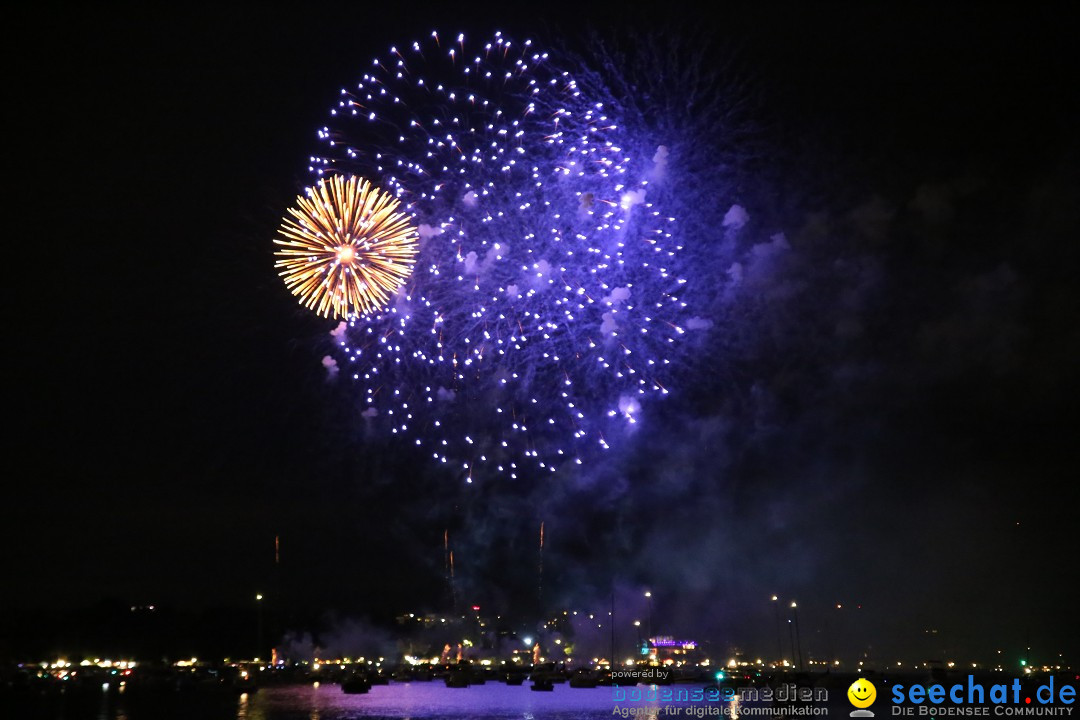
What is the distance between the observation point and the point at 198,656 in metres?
141

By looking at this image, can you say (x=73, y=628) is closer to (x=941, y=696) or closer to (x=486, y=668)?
(x=486, y=668)

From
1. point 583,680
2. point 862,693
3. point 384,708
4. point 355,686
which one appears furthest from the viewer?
point 583,680

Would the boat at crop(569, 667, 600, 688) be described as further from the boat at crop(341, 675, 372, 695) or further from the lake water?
the boat at crop(341, 675, 372, 695)

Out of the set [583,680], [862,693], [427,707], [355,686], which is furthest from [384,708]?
[583,680]

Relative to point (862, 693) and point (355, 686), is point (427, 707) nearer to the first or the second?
point (355, 686)

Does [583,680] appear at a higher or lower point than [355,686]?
lower

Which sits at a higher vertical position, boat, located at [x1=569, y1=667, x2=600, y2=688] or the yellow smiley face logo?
the yellow smiley face logo

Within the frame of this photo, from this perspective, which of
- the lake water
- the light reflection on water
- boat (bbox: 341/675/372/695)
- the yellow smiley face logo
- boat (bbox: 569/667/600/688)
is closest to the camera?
the yellow smiley face logo

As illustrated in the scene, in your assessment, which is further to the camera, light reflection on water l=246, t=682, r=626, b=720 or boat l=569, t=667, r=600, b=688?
boat l=569, t=667, r=600, b=688

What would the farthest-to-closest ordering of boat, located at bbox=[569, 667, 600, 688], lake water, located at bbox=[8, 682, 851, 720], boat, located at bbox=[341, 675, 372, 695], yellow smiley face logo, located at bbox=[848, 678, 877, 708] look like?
boat, located at bbox=[569, 667, 600, 688], boat, located at bbox=[341, 675, 372, 695], lake water, located at bbox=[8, 682, 851, 720], yellow smiley face logo, located at bbox=[848, 678, 877, 708]

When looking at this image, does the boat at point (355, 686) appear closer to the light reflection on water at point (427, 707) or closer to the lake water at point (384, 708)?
the light reflection on water at point (427, 707)

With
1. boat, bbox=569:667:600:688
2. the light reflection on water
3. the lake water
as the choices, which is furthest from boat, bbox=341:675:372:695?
boat, bbox=569:667:600:688

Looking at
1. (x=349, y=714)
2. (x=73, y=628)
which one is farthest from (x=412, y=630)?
(x=349, y=714)

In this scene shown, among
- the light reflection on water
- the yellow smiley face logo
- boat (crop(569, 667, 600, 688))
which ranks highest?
the yellow smiley face logo
